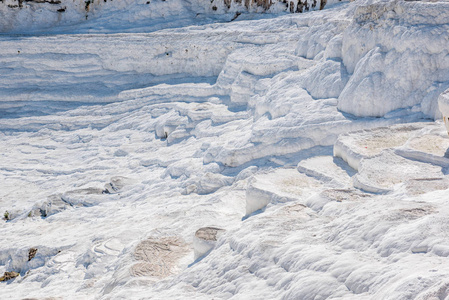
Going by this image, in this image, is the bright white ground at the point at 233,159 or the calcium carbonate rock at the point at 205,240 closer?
the bright white ground at the point at 233,159

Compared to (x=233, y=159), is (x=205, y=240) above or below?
above

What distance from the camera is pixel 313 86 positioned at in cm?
911

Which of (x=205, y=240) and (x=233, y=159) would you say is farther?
(x=233, y=159)

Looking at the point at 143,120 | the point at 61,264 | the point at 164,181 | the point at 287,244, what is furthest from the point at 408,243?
the point at 143,120

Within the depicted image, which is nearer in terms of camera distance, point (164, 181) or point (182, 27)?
point (164, 181)

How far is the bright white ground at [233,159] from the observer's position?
13.7 ft

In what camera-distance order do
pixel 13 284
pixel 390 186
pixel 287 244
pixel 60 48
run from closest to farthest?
pixel 287 244, pixel 390 186, pixel 13 284, pixel 60 48

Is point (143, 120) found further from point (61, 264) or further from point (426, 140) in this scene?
point (426, 140)

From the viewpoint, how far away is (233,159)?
8.58m

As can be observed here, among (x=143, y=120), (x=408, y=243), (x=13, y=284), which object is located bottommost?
(x=13, y=284)

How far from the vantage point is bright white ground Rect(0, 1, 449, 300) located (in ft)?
13.7

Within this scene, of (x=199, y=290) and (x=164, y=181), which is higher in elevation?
(x=199, y=290)

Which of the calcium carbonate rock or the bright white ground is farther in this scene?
the calcium carbonate rock

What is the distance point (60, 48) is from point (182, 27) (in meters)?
3.78
